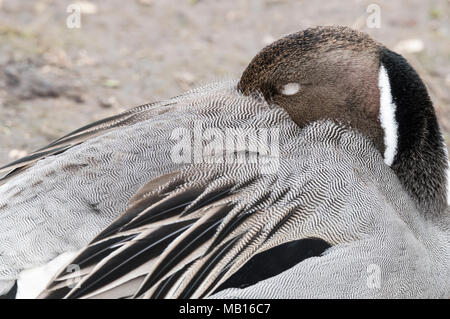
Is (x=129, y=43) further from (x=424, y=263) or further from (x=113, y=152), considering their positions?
(x=424, y=263)

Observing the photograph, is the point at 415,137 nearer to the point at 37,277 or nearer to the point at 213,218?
the point at 213,218

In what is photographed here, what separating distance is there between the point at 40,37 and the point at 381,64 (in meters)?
2.76

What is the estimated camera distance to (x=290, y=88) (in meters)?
2.63

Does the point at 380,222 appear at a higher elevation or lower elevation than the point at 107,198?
lower

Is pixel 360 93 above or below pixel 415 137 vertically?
above

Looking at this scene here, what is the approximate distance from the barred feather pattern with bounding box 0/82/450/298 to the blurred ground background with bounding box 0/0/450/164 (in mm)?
1569

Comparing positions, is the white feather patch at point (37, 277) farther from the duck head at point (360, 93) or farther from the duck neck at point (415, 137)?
the duck neck at point (415, 137)

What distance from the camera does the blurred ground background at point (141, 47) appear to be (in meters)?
4.22

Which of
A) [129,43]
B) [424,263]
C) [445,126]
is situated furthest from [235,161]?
[129,43]

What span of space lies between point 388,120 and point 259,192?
0.66 metres

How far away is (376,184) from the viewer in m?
2.49

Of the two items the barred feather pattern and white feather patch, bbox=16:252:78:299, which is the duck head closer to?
the barred feather pattern

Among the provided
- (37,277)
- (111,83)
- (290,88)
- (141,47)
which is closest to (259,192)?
(290,88)
